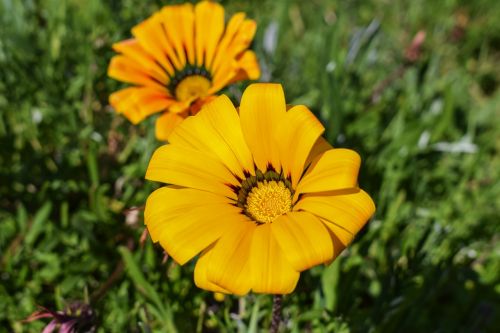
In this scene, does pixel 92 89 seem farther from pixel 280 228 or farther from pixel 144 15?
pixel 280 228

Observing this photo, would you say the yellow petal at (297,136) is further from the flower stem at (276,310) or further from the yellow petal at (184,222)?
the flower stem at (276,310)

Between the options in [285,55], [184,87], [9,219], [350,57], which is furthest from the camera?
[285,55]

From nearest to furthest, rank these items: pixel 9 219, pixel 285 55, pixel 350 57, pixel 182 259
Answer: pixel 182 259 → pixel 9 219 → pixel 350 57 → pixel 285 55

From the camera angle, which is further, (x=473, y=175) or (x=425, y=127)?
(x=473, y=175)

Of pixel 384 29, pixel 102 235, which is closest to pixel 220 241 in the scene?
pixel 102 235

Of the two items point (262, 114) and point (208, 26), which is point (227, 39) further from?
point (262, 114)
